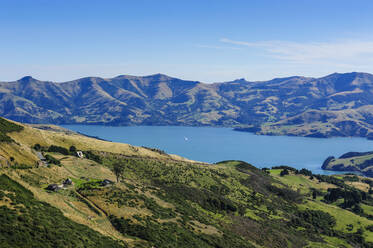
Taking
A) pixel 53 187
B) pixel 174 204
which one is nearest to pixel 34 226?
pixel 53 187

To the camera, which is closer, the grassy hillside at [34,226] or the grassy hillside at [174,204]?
the grassy hillside at [34,226]

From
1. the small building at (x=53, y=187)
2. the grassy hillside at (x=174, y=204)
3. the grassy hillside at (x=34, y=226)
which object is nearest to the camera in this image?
the grassy hillside at (x=34, y=226)

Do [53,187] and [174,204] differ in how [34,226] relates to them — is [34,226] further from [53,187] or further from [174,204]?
[174,204]

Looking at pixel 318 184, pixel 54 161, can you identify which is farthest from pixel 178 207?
pixel 318 184

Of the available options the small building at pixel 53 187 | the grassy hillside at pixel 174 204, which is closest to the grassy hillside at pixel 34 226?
the grassy hillside at pixel 174 204

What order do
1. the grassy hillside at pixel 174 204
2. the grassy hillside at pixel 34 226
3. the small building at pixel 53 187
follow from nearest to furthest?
the grassy hillside at pixel 34 226 < the grassy hillside at pixel 174 204 < the small building at pixel 53 187

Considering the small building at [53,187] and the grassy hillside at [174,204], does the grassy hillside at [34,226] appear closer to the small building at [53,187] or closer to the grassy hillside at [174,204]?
the grassy hillside at [174,204]

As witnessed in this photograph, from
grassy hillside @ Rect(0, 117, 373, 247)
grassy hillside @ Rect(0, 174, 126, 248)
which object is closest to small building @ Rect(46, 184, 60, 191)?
grassy hillside @ Rect(0, 117, 373, 247)

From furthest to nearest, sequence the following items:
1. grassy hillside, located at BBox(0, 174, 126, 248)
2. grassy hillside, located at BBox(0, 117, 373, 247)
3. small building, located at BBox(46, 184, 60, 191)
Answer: small building, located at BBox(46, 184, 60, 191) → grassy hillside, located at BBox(0, 117, 373, 247) → grassy hillside, located at BBox(0, 174, 126, 248)

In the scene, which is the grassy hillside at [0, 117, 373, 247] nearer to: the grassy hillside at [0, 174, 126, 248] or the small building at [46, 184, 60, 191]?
the grassy hillside at [0, 174, 126, 248]
